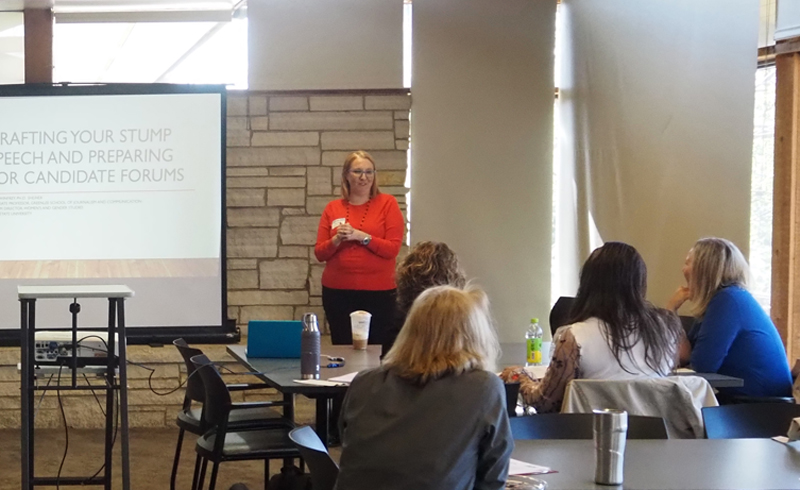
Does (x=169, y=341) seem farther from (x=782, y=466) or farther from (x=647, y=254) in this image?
(x=782, y=466)

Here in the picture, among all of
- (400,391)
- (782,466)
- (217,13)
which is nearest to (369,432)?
(400,391)

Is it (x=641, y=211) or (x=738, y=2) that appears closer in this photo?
(x=738, y=2)

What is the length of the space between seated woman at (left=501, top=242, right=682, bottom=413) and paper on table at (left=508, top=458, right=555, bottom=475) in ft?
2.45

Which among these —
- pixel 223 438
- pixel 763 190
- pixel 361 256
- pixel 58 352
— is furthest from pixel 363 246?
pixel 763 190

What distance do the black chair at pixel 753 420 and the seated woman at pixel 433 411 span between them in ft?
2.97

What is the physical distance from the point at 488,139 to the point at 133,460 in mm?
2822

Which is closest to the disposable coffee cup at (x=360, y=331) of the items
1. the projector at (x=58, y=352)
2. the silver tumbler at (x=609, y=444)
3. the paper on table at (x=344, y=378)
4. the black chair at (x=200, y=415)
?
the black chair at (x=200, y=415)

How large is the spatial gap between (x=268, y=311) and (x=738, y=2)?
320 cm

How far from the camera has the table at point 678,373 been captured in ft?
11.0

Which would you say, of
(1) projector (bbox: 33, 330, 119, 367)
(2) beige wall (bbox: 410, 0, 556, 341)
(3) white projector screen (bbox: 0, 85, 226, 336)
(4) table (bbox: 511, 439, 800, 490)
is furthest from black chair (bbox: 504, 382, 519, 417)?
(3) white projector screen (bbox: 0, 85, 226, 336)

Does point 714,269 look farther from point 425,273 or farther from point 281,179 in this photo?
point 281,179

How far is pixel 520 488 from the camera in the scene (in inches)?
74.4

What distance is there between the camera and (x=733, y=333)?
144 inches

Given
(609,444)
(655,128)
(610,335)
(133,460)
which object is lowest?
(133,460)
